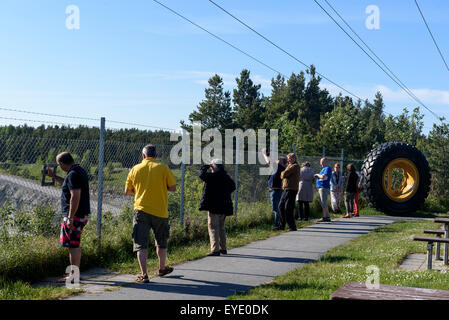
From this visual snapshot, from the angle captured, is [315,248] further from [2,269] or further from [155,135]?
[2,269]

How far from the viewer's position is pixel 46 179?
23.7ft

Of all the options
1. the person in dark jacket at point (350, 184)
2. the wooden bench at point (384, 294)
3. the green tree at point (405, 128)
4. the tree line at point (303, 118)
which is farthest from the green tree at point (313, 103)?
the wooden bench at point (384, 294)

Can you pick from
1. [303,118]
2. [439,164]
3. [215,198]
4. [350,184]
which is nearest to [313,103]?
[303,118]

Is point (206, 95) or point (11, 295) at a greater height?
point (206, 95)

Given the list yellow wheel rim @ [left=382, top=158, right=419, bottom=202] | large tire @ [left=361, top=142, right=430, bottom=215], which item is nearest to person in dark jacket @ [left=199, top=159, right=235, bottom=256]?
large tire @ [left=361, top=142, right=430, bottom=215]

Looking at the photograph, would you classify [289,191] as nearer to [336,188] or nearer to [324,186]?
[324,186]

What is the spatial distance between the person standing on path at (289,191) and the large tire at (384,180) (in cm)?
510

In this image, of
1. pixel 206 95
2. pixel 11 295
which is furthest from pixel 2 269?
pixel 206 95

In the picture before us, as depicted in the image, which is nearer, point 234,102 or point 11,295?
point 11,295

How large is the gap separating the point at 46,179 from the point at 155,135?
13.5 ft

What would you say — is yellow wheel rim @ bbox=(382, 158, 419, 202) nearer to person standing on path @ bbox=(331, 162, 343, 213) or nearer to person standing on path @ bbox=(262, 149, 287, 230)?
person standing on path @ bbox=(331, 162, 343, 213)

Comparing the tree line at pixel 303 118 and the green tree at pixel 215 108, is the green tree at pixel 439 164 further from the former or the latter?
the green tree at pixel 215 108

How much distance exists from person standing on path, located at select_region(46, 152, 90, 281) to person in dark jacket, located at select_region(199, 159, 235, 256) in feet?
8.44
